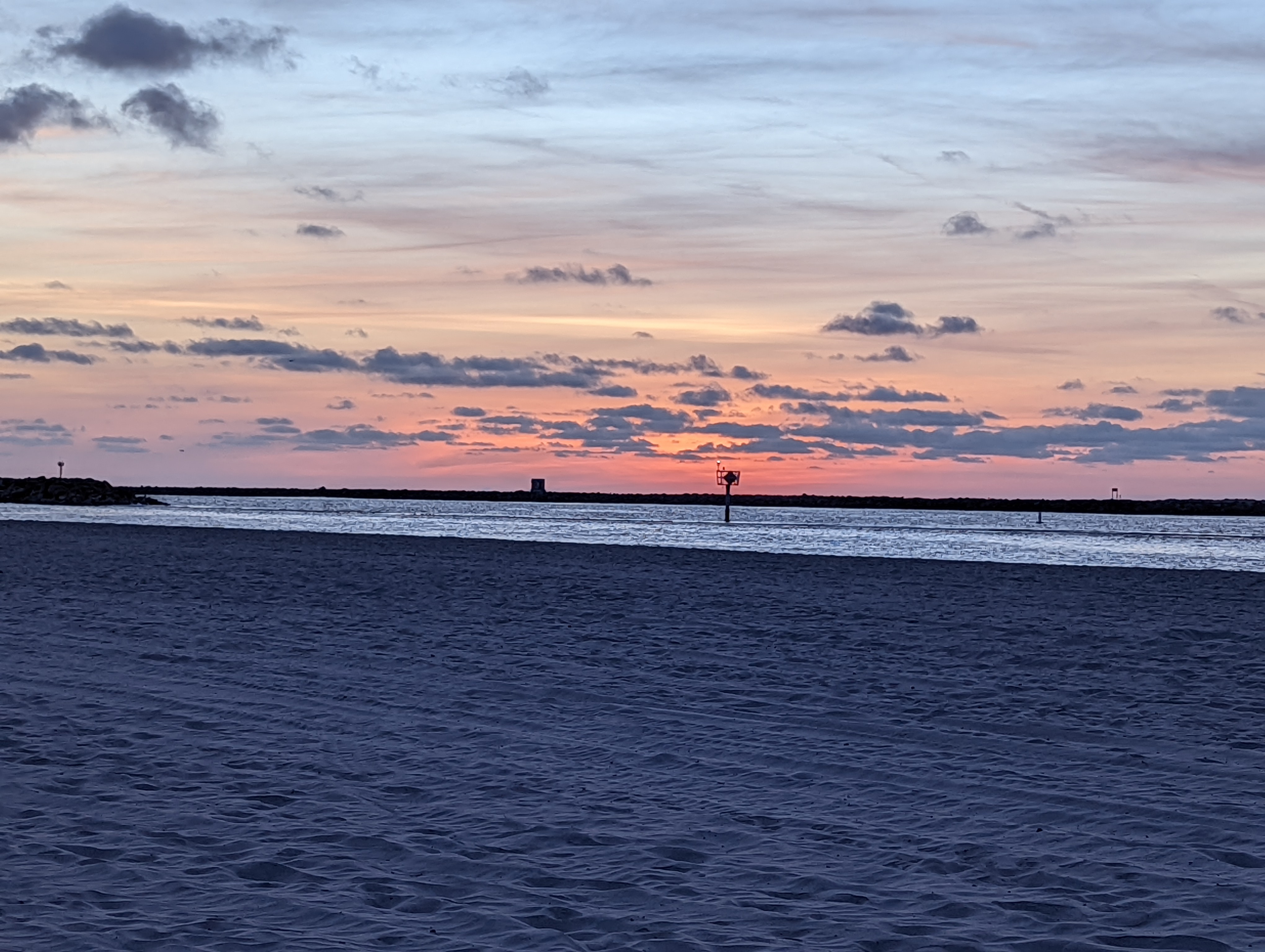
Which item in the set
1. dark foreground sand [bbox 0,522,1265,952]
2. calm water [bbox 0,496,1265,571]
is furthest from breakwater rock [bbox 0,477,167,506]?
dark foreground sand [bbox 0,522,1265,952]

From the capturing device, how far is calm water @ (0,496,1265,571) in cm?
5125

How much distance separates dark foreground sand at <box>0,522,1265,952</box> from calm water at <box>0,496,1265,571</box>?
25709 millimetres

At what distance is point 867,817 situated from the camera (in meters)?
9.77

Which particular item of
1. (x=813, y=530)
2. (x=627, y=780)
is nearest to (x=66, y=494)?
Answer: (x=813, y=530)

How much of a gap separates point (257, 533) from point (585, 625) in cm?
3378

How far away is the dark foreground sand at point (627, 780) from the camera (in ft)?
24.0

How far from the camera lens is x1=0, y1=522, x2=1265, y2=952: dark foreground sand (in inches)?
289

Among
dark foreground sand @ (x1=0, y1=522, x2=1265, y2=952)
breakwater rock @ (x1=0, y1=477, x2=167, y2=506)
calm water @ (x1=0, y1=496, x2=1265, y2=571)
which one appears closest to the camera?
dark foreground sand @ (x1=0, y1=522, x2=1265, y2=952)

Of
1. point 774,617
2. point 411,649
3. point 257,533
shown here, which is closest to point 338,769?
point 411,649

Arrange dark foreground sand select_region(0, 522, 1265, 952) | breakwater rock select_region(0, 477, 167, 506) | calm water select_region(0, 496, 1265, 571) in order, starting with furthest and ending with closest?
breakwater rock select_region(0, 477, 167, 506), calm water select_region(0, 496, 1265, 571), dark foreground sand select_region(0, 522, 1265, 952)

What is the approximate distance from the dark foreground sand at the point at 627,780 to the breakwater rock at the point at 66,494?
385ft

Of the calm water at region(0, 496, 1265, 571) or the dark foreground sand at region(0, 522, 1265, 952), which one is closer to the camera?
the dark foreground sand at region(0, 522, 1265, 952)

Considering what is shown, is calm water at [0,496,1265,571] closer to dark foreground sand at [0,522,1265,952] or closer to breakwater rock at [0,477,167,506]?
breakwater rock at [0,477,167,506]

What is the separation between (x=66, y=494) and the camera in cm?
13938
